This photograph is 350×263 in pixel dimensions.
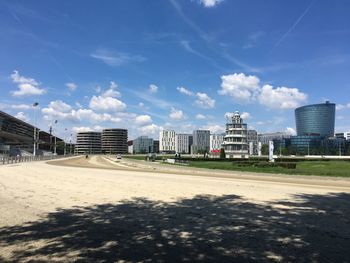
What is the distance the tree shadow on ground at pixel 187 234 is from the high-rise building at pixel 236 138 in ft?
394

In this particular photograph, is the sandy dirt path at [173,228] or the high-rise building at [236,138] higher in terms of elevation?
the high-rise building at [236,138]

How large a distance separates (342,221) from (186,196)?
24.6ft

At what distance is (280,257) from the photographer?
Result: 23.4 ft

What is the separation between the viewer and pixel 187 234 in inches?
359

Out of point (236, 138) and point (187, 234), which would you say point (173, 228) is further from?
point (236, 138)

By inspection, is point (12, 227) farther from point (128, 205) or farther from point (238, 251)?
point (238, 251)

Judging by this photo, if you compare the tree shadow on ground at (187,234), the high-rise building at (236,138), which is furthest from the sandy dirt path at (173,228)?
the high-rise building at (236,138)

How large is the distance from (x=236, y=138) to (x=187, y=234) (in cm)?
12749

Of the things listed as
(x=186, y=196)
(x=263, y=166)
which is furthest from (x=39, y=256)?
(x=263, y=166)

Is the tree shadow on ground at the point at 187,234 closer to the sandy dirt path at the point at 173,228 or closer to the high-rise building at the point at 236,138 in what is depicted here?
the sandy dirt path at the point at 173,228

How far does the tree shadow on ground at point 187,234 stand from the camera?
23.8 ft

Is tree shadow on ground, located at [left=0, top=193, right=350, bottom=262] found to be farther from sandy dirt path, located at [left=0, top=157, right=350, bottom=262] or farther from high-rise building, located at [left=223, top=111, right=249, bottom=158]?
high-rise building, located at [left=223, top=111, right=249, bottom=158]

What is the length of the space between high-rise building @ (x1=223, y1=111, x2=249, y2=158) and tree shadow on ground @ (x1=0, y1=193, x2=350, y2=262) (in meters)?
120

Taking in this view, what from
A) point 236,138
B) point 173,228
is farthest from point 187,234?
point 236,138
